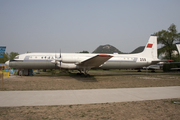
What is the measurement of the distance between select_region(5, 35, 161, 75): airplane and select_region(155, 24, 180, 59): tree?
48.4ft

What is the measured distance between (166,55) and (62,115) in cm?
3968

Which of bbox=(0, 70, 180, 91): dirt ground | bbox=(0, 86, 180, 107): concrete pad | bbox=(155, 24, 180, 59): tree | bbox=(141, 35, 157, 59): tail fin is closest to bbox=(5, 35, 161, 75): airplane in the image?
bbox=(141, 35, 157, 59): tail fin

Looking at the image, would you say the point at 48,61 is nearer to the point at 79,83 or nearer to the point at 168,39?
the point at 79,83

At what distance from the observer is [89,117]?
5109 millimetres

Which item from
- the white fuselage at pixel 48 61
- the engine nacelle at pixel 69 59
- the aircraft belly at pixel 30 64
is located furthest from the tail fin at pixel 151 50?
the aircraft belly at pixel 30 64

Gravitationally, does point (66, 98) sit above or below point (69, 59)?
below

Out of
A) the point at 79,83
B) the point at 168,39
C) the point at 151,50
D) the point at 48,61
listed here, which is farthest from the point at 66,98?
the point at 168,39

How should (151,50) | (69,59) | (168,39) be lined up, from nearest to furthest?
(69,59), (151,50), (168,39)

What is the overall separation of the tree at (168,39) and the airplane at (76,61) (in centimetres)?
1474

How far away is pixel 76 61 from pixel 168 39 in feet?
98.1

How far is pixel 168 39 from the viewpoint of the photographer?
37.6 m

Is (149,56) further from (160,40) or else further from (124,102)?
(124,102)

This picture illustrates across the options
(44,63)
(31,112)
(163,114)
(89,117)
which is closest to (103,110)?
(89,117)

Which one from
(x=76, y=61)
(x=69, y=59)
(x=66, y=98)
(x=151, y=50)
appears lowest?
(x=66, y=98)
